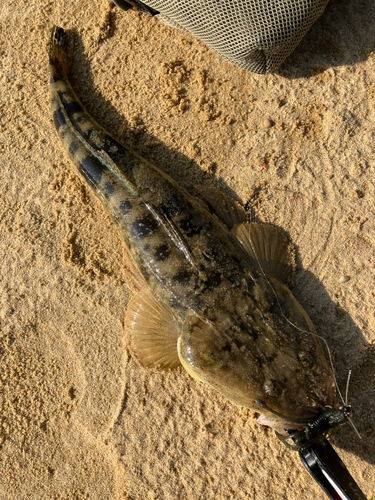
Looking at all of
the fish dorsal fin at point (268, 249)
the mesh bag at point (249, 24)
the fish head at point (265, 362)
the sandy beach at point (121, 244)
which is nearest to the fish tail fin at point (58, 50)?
the sandy beach at point (121, 244)

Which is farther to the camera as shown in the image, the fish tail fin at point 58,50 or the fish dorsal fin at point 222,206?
the fish tail fin at point 58,50

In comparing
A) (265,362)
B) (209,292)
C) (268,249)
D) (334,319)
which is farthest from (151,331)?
(334,319)

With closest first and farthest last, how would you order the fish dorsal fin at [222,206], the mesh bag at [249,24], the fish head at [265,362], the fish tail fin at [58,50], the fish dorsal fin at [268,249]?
the fish head at [265,362]
the mesh bag at [249,24]
the fish dorsal fin at [268,249]
the fish dorsal fin at [222,206]
the fish tail fin at [58,50]

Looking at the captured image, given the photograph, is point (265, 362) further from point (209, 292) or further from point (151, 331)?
point (151, 331)

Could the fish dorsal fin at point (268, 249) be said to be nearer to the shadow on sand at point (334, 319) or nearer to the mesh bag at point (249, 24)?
the shadow on sand at point (334, 319)

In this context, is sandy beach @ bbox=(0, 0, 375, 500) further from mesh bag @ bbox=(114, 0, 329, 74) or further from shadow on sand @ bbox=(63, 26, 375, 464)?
mesh bag @ bbox=(114, 0, 329, 74)

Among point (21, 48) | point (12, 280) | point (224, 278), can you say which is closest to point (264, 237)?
point (224, 278)

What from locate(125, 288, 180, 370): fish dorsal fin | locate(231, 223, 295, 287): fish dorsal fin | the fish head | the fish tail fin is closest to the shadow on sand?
locate(231, 223, 295, 287): fish dorsal fin
